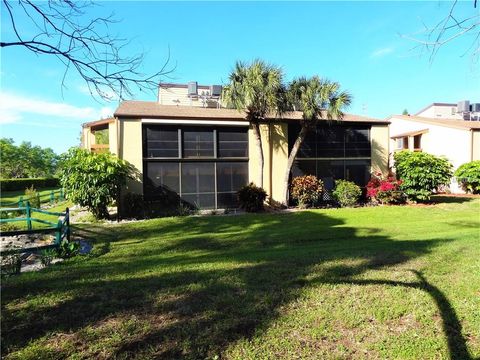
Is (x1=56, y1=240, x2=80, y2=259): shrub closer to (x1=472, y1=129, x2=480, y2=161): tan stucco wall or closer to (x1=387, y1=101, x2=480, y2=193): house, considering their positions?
(x1=387, y1=101, x2=480, y2=193): house

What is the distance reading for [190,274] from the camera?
16.3ft

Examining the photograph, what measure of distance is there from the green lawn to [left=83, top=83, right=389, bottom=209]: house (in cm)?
863

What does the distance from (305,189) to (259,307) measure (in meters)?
13.0

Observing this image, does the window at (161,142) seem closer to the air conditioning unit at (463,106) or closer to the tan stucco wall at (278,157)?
the tan stucco wall at (278,157)

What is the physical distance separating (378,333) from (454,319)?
3.05ft

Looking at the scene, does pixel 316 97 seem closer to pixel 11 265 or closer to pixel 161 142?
pixel 161 142

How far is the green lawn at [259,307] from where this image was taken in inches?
114

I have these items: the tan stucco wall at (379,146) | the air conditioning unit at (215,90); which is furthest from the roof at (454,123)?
the air conditioning unit at (215,90)

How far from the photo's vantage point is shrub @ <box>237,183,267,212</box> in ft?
50.5

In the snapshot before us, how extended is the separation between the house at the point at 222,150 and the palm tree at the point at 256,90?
1369mm

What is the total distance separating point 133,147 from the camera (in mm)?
14641

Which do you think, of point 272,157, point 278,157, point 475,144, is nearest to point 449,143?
point 475,144

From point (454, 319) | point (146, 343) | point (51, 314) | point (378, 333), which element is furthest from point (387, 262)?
point (51, 314)

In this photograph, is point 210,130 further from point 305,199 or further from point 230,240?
point 230,240
